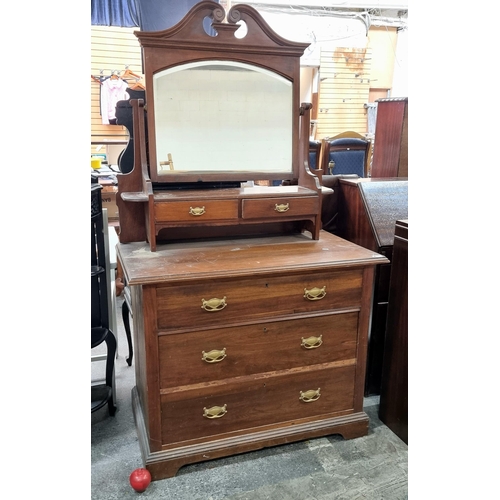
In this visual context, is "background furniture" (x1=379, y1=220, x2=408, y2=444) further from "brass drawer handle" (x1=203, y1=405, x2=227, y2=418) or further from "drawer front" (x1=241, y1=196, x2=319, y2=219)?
"brass drawer handle" (x1=203, y1=405, x2=227, y2=418)

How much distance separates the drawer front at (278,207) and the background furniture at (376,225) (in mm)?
369

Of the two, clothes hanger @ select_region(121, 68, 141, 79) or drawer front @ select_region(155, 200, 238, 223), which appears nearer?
drawer front @ select_region(155, 200, 238, 223)

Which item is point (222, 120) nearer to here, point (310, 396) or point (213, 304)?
point (213, 304)

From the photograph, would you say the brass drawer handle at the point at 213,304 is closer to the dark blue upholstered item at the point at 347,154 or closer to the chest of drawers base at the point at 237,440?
the chest of drawers base at the point at 237,440

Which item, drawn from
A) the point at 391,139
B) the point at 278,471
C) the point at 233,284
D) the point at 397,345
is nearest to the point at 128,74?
the point at 391,139

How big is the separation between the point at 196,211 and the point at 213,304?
1.21ft

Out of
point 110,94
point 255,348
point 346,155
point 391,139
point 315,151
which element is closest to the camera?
point 255,348

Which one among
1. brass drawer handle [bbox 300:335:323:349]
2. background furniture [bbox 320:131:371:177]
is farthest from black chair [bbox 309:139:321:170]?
brass drawer handle [bbox 300:335:323:349]

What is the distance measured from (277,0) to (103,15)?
10.8 feet

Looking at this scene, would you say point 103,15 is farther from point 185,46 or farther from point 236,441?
point 236,441

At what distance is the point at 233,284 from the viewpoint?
153 centimetres

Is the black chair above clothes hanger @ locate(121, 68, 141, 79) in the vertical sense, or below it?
below

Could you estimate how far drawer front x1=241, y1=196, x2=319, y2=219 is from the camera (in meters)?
1.72

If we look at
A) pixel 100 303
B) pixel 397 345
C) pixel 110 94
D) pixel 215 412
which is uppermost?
pixel 110 94
